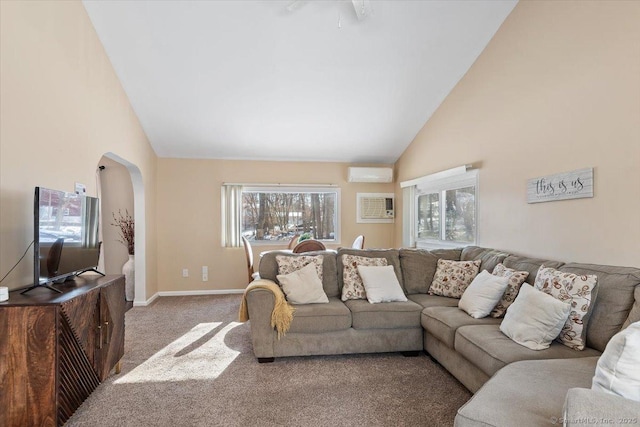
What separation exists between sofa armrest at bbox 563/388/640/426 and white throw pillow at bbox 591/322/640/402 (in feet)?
0.57

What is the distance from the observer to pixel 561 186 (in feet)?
9.31

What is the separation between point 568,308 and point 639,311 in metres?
0.32

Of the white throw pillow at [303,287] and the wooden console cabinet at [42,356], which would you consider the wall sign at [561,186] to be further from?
the wooden console cabinet at [42,356]

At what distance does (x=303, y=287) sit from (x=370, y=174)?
3116mm

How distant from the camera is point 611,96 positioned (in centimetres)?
243

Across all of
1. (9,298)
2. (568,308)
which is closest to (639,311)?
(568,308)

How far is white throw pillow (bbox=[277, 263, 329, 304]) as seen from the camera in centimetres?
322

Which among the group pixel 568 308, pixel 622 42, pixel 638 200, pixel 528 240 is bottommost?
pixel 568 308

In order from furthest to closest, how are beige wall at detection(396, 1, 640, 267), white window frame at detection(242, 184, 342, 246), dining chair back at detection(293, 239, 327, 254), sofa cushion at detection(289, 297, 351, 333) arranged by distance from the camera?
white window frame at detection(242, 184, 342, 246) → dining chair back at detection(293, 239, 327, 254) → sofa cushion at detection(289, 297, 351, 333) → beige wall at detection(396, 1, 640, 267)

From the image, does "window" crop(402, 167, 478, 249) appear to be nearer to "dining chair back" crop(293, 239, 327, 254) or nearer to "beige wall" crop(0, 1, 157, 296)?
"dining chair back" crop(293, 239, 327, 254)

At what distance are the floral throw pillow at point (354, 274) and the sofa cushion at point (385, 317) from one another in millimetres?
264

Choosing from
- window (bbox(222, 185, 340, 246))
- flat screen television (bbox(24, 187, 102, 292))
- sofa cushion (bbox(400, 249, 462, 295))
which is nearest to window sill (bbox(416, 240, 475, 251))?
sofa cushion (bbox(400, 249, 462, 295))

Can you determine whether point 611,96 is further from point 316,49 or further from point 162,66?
point 162,66

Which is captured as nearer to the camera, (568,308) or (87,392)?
(568,308)
